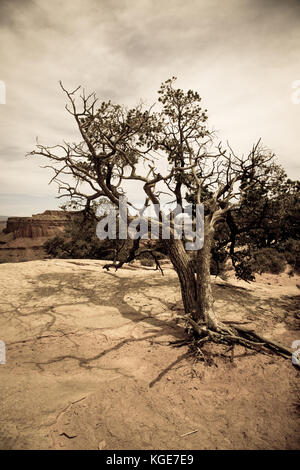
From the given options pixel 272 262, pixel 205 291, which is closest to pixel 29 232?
pixel 272 262

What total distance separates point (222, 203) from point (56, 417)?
6.37 metres

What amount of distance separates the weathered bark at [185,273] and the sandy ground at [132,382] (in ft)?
2.50

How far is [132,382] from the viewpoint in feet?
12.2

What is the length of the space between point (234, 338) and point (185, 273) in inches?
73.2

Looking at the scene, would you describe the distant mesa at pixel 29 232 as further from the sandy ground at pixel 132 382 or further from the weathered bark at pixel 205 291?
the weathered bark at pixel 205 291

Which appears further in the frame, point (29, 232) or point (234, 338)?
point (29, 232)

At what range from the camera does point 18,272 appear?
949cm

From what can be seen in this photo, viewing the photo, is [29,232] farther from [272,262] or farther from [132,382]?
[132,382]

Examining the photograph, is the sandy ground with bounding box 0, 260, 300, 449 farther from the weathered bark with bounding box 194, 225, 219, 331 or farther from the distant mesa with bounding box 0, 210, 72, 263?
the distant mesa with bounding box 0, 210, 72, 263

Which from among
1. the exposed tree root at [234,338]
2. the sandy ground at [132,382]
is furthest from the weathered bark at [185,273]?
the sandy ground at [132,382]

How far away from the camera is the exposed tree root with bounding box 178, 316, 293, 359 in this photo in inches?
183
